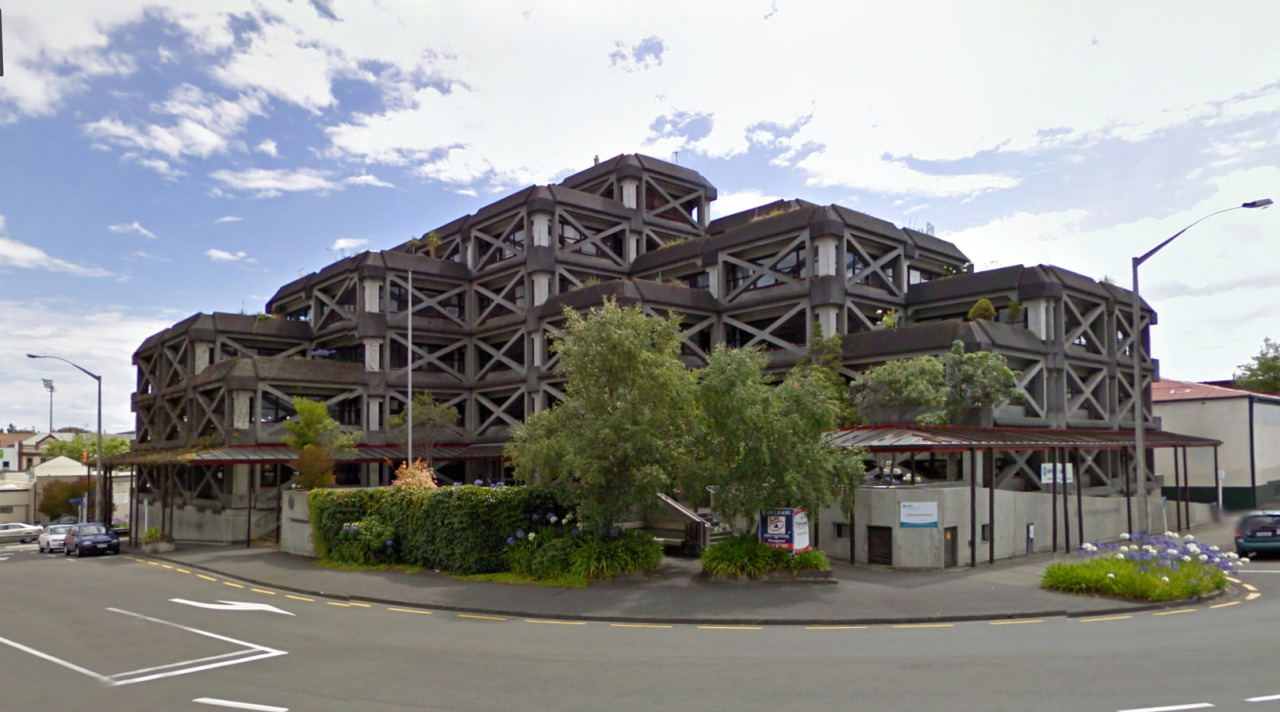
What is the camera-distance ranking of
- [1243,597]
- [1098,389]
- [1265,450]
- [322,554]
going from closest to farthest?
1. [1243,597]
2. [322,554]
3. [1098,389]
4. [1265,450]

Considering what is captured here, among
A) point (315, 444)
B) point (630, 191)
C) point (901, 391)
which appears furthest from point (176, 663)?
point (630, 191)

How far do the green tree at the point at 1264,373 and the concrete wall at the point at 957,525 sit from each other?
44069 mm

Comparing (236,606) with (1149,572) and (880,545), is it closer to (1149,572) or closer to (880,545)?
(880,545)

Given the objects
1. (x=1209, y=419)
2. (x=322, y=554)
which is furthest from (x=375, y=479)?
(x=1209, y=419)

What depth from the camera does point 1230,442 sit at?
142ft

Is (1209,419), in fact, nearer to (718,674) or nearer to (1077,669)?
(1077,669)

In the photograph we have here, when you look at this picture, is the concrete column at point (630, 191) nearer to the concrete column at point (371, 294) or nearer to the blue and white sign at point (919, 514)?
the concrete column at point (371, 294)

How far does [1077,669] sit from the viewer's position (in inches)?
433

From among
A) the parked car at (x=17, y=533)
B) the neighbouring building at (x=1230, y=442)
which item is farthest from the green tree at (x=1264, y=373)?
the parked car at (x=17, y=533)

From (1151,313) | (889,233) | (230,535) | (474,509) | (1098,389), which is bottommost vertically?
(230,535)

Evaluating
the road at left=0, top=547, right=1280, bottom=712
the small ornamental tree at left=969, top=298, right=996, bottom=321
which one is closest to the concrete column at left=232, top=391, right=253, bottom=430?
the road at left=0, top=547, right=1280, bottom=712

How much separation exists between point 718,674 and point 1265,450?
45.5 metres

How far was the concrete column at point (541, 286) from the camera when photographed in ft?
144

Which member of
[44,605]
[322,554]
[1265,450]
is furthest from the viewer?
[1265,450]
